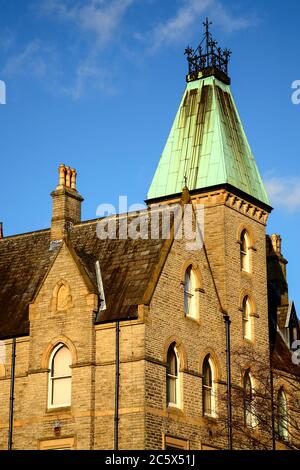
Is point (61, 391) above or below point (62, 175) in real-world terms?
below

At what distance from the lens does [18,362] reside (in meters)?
43.9

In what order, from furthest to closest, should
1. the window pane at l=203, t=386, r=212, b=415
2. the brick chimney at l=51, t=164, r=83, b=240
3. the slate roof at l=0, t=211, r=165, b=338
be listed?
the brick chimney at l=51, t=164, r=83, b=240 < the window pane at l=203, t=386, r=212, b=415 < the slate roof at l=0, t=211, r=165, b=338

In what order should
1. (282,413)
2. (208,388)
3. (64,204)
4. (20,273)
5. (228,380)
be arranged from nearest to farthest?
(208,388)
(228,380)
(64,204)
(20,273)
(282,413)

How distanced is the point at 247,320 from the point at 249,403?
13.3ft

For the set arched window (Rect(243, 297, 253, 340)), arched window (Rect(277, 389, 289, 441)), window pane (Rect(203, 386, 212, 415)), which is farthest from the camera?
arched window (Rect(277, 389, 289, 441))

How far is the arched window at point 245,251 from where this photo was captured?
160 feet

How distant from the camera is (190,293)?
4447cm

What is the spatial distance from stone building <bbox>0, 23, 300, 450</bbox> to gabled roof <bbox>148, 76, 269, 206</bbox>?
0.22 feet

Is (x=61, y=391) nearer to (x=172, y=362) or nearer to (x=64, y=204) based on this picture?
(x=172, y=362)

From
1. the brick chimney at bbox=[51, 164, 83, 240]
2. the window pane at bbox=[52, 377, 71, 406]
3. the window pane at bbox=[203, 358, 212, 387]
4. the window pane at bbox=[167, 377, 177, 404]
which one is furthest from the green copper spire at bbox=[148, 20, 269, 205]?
the window pane at bbox=[52, 377, 71, 406]

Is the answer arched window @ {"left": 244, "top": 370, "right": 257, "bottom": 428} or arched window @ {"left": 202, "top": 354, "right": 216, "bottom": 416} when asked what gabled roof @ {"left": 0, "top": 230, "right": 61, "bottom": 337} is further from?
arched window @ {"left": 244, "top": 370, "right": 257, "bottom": 428}

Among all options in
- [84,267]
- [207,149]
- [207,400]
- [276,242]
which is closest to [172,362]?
[207,400]

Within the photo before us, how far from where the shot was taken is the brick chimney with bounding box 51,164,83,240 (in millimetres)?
47500
